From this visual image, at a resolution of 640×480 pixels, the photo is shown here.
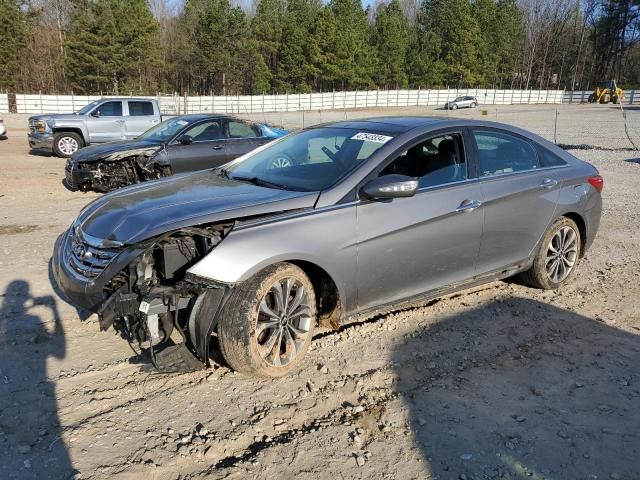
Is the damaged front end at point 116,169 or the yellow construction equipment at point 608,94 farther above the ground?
the yellow construction equipment at point 608,94

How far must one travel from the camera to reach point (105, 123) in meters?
15.2

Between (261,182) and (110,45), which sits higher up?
(110,45)

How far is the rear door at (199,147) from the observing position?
379 inches

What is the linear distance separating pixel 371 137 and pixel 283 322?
1.64m

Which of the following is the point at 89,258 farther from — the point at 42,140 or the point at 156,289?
the point at 42,140

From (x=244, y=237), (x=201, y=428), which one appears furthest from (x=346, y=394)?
(x=244, y=237)

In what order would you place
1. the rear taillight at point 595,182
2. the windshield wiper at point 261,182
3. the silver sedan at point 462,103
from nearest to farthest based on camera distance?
the windshield wiper at point 261,182 → the rear taillight at point 595,182 → the silver sedan at point 462,103

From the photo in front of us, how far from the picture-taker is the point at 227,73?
227 ft

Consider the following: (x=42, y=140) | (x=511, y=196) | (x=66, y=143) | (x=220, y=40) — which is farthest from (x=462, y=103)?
(x=511, y=196)

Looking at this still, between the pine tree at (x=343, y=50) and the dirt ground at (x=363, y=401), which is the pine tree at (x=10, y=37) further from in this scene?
the dirt ground at (x=363, y=401)

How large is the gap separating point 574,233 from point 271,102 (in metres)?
52.0

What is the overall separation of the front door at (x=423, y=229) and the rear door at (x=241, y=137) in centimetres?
652

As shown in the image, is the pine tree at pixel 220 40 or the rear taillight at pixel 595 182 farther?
the pine tree at pixel 220 40

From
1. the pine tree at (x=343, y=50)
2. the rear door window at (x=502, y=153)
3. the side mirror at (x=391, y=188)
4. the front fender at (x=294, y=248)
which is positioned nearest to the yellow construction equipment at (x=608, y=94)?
the pine tree at (x=343, y=50)
